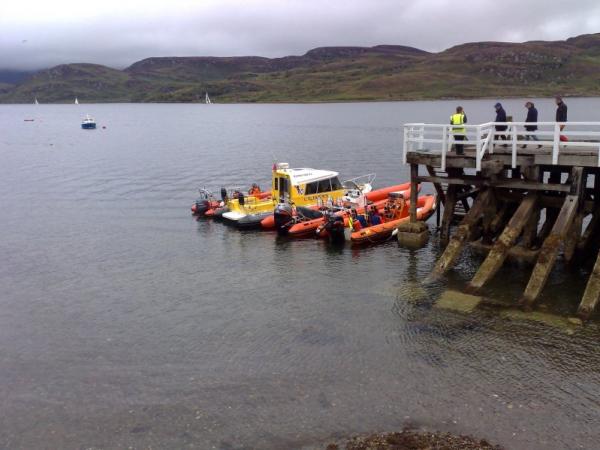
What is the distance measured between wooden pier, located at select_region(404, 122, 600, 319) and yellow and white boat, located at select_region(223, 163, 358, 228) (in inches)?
311

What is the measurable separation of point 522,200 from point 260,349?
1151 centimetres

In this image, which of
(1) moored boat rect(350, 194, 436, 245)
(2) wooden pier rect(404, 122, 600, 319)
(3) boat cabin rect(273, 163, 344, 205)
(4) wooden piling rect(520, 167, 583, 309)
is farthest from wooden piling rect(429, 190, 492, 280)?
(3) boat cabin rect(273, 163, 344, 205)

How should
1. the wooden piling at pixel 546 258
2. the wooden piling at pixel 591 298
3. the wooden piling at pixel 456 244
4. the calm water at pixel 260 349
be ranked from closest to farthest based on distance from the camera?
the calm water at pixel 260 349 → the wooden piling at pixel 591 298 → the wooden piling at pixel 546 258 → the wooden piling at pixel 456 244

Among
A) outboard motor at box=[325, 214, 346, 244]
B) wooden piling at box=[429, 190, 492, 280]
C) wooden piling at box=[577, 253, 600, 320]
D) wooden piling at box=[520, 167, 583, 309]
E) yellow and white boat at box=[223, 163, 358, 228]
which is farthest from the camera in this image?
yellow and white boat at box=[223, 163, 358, 228]

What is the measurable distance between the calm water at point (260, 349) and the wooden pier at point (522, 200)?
3.39ft

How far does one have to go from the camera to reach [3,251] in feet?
88.4

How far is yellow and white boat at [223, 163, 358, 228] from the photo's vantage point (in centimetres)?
2972

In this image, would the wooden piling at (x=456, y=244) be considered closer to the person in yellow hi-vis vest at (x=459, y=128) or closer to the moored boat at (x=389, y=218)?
the person in yellow hi-vis vest at (x=459, y=128)

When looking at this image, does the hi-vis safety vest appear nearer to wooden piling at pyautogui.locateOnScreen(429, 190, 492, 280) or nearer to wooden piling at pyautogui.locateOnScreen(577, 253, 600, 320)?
wooden piling at pyautogui.locateOnScreen(429, 190, 492, 280)

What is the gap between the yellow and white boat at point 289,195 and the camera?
97.5 ft

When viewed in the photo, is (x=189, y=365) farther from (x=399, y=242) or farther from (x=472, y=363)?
(x=399, y=242)

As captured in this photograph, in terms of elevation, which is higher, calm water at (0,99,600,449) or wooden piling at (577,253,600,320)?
wooden piling at (577,253,600,320)

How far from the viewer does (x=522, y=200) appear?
2069 centimetres

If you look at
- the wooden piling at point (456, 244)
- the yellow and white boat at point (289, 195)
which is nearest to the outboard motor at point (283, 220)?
the yellow and white boat at point (289, 195)
